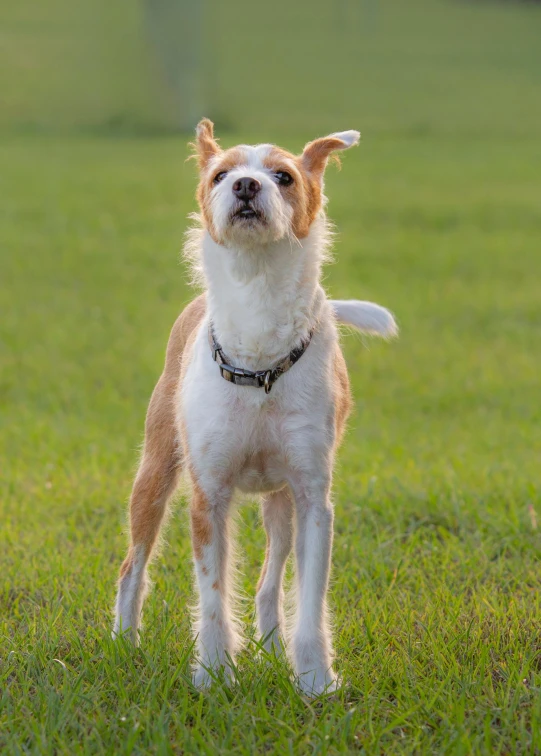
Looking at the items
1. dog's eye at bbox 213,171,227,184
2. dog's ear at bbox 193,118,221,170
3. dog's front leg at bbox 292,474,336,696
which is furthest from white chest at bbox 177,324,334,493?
dog's ear at bbox 193,118,221,170

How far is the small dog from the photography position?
4070mm

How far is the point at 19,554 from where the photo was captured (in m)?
5.84

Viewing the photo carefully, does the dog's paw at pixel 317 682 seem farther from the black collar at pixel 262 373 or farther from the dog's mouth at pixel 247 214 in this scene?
the dog's mouth at pixel 247 214

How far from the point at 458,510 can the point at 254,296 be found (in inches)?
105

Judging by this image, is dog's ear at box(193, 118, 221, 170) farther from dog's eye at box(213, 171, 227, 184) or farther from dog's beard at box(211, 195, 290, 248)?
dog's beard at box(211, 195, 290, 248)

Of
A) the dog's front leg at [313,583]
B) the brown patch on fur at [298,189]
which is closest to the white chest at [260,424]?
the dog's front leg at [313,583]

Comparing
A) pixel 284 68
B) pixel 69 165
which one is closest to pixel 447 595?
pixel 69 165

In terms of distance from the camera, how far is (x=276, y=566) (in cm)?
468

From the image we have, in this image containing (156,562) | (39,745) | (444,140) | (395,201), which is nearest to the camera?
(39,745)

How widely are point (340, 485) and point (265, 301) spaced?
309cm

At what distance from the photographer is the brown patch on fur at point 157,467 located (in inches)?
184

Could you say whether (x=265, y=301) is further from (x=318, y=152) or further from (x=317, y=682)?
(x=317, y=682)

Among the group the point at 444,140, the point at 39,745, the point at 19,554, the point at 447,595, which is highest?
the point at 39,745

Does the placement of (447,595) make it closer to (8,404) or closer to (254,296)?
(254,296)
